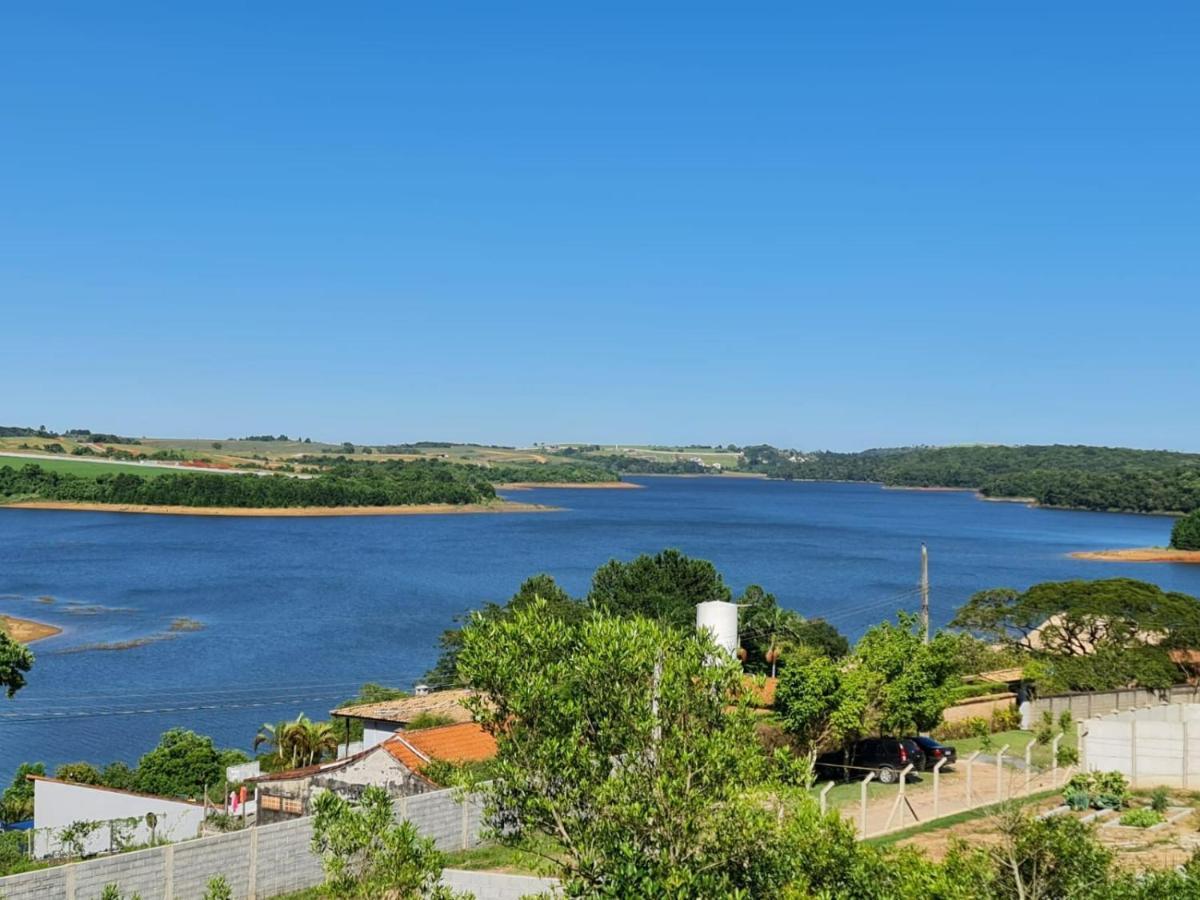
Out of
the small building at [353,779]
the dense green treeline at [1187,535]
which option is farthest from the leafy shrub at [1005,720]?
the dense green treeline at [1187,535]

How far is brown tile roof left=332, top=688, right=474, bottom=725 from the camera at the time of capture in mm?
31125

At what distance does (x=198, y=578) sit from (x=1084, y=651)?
73.0 meters

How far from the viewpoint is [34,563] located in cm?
10538

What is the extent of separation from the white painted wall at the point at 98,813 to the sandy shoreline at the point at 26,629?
44.0 metres

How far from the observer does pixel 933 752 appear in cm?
2752

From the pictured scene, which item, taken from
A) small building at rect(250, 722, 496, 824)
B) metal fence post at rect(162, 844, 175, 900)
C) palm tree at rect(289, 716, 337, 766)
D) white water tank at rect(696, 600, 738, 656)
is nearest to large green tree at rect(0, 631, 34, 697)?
palm tree at rect(289, 716, 337, 766)

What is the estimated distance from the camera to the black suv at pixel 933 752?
27109 mm

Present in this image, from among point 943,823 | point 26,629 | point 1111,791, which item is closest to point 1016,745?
point 1111,791

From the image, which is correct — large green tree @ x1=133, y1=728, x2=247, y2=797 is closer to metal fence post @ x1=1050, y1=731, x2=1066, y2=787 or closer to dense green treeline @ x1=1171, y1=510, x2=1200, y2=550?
metal fence post @ x1=1050, y1=731, x2=1066, y2=787

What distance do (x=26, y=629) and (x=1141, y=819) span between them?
210 feet

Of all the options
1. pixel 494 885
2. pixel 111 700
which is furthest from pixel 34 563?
pixel 494 885

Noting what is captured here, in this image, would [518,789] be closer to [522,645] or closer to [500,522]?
[522,645]

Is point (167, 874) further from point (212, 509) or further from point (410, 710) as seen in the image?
point (212, 509)

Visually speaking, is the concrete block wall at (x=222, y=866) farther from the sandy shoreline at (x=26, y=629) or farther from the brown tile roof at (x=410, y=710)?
the sandy shoreline at (x=26, y=629)
